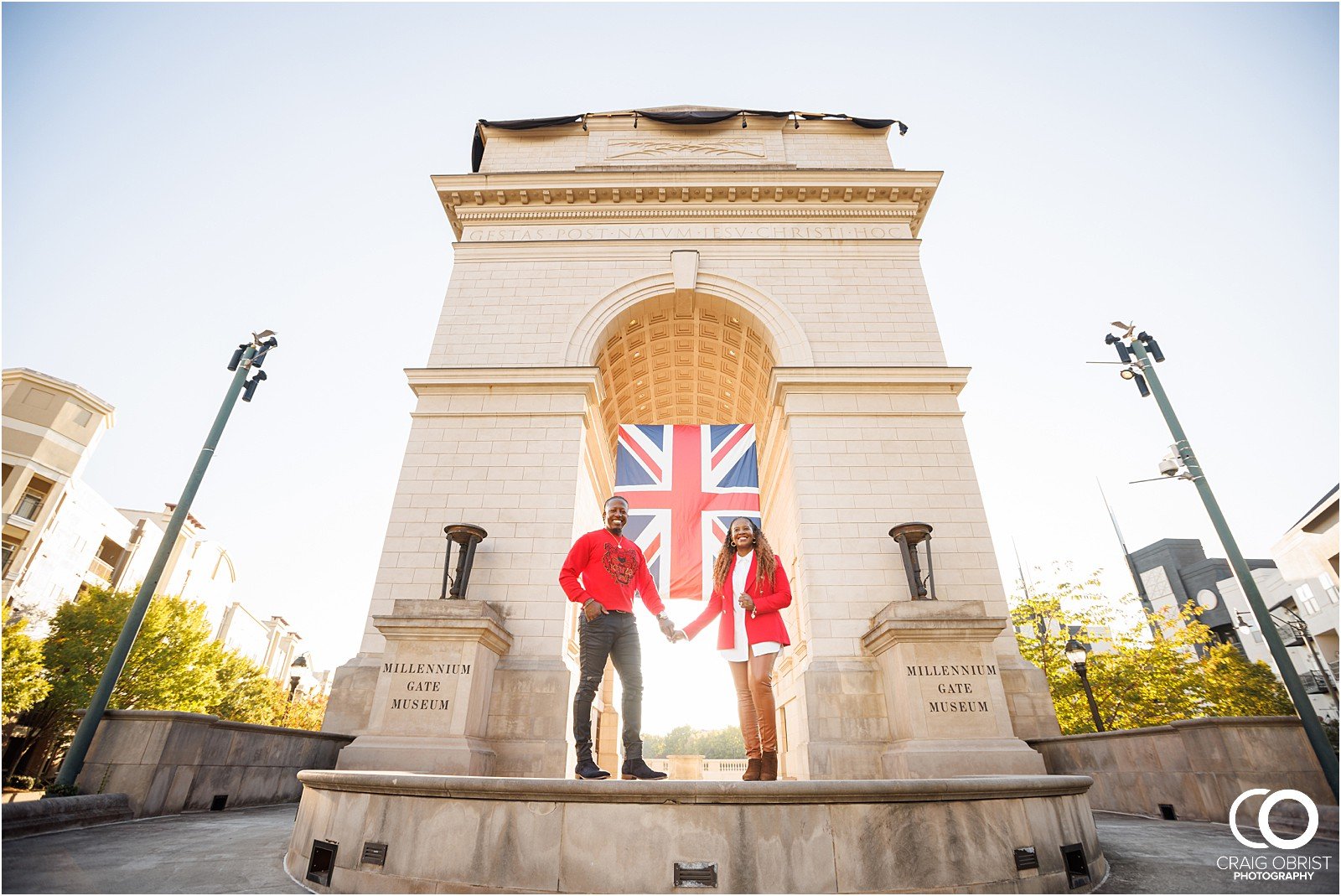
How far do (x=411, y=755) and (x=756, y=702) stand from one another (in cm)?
465

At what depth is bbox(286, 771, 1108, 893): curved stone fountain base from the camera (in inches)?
146

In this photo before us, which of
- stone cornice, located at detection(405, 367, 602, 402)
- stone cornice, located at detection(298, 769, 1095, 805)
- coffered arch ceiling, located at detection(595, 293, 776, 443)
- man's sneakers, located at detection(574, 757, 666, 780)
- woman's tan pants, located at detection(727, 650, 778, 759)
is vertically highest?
coffered arch ceiling, located at detection(595, 293, 776, 443)

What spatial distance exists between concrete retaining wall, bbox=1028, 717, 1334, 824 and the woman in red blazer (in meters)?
5.36

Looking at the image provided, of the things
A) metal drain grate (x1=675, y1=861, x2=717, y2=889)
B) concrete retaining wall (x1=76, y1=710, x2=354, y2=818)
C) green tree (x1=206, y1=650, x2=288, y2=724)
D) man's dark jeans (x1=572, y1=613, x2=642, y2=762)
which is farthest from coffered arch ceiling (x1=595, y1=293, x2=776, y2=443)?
green tree (x1=206, y1=650, x2=288, y2=724)

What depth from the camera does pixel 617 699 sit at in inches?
611

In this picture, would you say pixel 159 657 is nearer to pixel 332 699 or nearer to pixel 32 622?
pixel 32 622

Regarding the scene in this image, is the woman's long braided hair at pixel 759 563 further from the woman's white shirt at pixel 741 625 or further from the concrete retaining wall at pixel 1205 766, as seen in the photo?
the concrete retaining wall at pixel 1205 766

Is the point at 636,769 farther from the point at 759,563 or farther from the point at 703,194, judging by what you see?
the point at 703,194

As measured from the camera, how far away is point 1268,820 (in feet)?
20.7

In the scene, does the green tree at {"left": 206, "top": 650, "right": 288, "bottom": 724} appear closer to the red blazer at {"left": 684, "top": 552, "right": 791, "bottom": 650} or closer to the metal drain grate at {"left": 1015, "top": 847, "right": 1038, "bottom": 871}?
the red blazer at {"left": 684, "top": 552, "right": 791, "bottom": 650}

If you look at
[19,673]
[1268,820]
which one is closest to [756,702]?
[1268,820]

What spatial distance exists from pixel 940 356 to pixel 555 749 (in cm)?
1036

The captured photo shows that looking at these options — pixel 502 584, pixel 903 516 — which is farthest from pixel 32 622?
pixel 903 516

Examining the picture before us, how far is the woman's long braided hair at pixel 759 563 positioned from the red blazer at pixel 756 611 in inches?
1.1
